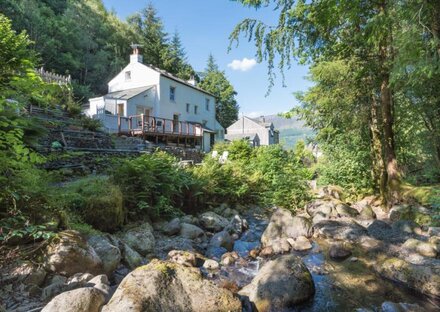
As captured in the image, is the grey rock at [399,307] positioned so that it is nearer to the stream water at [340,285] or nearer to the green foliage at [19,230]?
the stream water at [340,285]

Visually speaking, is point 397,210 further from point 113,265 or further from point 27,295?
point 27,295

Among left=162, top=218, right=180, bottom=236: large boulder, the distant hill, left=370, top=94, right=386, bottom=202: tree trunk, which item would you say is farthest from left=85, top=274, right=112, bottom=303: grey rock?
the distant hill

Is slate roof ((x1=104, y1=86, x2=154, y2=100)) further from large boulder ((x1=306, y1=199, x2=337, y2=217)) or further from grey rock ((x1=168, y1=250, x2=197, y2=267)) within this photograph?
grey rock ((x1=168, y1=250, x2=197, y2=267))

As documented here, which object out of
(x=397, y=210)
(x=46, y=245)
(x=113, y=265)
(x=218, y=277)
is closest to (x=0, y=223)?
(x=46, y=245)

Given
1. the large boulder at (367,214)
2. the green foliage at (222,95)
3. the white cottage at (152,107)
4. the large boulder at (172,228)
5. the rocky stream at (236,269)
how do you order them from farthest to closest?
the green foliage at (222,95), the white cottage at (152,107), the large boulder at (367,214), the large boulder at (172,228), the rocky stream at (236,269)

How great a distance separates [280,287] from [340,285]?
1371mm

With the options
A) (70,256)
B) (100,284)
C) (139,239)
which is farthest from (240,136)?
(100,284)

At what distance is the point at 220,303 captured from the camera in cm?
324

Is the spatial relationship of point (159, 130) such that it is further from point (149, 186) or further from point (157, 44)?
point (157, 44)

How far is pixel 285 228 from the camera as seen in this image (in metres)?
7.55

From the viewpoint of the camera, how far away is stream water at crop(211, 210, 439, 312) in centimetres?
423

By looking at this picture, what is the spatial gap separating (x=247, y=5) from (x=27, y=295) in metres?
5.93

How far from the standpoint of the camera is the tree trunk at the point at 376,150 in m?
10.1

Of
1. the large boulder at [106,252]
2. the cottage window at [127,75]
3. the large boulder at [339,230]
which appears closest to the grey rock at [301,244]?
the large boulder at [339,230]
